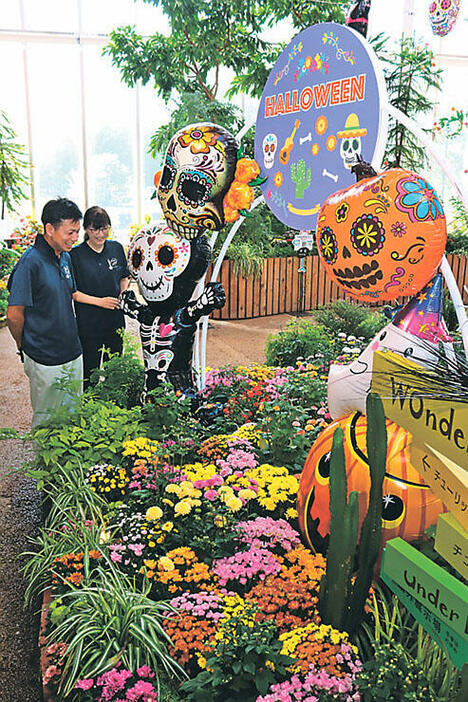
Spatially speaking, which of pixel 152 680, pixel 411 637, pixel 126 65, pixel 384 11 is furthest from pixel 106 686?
pixel 384 11

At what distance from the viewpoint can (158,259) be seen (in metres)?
3.64

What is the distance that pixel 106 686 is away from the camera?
73.6 inches

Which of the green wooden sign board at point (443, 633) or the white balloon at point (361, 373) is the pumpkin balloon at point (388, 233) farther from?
the green wooden sign board at point (443, 633)

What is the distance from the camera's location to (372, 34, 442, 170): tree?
940cm

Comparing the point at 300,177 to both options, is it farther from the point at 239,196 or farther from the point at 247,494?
the point at 247,494

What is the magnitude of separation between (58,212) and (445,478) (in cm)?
249

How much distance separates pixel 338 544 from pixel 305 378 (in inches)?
93.4

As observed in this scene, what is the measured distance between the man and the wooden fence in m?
5.32

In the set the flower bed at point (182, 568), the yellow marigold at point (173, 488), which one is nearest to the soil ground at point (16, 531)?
the flower bed at point (182, 568)

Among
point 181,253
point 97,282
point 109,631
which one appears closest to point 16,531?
point 109,631

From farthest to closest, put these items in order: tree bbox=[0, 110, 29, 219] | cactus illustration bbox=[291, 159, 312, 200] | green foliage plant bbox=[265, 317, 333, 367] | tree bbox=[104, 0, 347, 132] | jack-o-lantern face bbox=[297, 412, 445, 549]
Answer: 1. tree bbox=[0, 110, 29, 219]
2. tree bbox=[104, 0, 347, 132]
3. green foliage plant bbox=[265, 317, 333, 367]
4. cactus illustration bbox=[291, 159, 312, 200]
5. jack-o-lantern face bbox=[297, 412, 445, 549]

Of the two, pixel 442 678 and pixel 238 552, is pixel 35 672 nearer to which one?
pixel 238 552

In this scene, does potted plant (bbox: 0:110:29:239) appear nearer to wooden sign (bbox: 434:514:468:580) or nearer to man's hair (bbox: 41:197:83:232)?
man's hair (bbox: 41:197:83:232)

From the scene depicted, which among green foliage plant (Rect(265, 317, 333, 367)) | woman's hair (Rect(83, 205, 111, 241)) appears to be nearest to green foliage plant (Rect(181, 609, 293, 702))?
woman's hair (Rect(83, 205, 111, 241))
